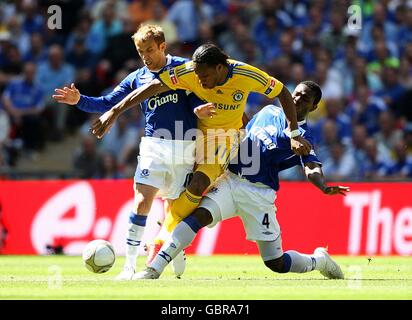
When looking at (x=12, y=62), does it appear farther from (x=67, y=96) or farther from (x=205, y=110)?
(x=205, y=110)

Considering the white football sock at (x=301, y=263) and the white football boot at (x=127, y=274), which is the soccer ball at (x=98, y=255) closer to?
the white football boot at (x=127, y=274)

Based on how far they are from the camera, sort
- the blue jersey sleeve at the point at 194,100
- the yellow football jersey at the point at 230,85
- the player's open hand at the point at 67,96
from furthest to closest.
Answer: the player's open hand at the point at 67,96, the blue jersey sleeve at the point at 194,100, the yellow football jersey at the point at 230,85

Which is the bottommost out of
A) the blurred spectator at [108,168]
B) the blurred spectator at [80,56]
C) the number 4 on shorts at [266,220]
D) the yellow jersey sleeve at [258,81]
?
the blurred spectator at [108,168]

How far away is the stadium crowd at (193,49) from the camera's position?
17844 millimetres

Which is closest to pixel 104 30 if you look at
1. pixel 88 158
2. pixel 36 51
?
pixel 36 51

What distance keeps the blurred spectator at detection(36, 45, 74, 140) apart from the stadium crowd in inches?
0.7

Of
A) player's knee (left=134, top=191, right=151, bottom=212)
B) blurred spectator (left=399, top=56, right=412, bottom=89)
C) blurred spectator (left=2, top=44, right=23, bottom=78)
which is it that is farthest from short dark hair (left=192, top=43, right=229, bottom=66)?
blurred spectator (left=2, top=44, right=23, bottom=78)

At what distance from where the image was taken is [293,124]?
9.66m

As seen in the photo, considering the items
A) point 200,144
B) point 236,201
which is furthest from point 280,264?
point 200,144

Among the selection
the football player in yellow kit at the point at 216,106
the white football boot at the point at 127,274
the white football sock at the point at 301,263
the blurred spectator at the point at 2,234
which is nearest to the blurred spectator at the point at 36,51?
the blurred spectator at the point at 2,234

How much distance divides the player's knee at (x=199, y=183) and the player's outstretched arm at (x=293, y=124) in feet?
2.90

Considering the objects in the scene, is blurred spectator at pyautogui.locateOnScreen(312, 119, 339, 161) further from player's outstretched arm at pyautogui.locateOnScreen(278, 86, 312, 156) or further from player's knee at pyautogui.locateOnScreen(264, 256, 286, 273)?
player's outstretched arm at pyautogui.locateOnScreen(278, 86, 312, 156)

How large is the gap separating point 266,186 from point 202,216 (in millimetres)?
818
